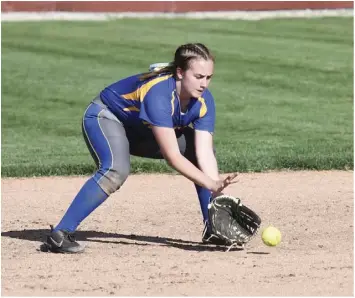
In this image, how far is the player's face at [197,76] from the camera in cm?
639

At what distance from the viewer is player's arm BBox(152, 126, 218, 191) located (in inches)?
254

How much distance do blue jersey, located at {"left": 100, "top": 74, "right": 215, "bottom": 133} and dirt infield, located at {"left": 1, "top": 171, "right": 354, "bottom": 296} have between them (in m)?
0.90

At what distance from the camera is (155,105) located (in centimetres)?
643

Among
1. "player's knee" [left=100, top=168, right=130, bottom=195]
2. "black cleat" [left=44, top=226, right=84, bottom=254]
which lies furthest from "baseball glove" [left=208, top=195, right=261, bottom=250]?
"black cleat" [left=44, top=226, right=84, bottom=254]

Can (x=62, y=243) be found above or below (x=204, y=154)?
below

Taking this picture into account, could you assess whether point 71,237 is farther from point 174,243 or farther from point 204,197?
point 204,197

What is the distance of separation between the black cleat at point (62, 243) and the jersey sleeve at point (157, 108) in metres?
1.00

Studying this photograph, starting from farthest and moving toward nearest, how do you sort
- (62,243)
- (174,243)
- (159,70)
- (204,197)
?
(174,243) < (204,197) < (62,243) < (159,70)

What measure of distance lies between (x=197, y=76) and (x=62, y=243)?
1.48 metres

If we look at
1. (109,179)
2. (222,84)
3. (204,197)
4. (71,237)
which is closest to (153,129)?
(109,179)

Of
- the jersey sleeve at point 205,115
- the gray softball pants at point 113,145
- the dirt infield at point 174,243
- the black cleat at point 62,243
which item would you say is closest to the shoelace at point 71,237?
the black cleat at point 62,243

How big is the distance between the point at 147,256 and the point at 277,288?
1235mm

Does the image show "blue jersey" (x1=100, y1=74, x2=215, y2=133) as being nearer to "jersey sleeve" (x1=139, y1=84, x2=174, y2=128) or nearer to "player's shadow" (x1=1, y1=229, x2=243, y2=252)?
"jersey sleeve" (x1=139, y1=84, x2=174, y2=128)

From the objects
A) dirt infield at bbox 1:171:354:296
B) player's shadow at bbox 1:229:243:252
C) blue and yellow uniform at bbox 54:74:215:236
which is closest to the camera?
dirt infield at bbox 1:171:354:296
